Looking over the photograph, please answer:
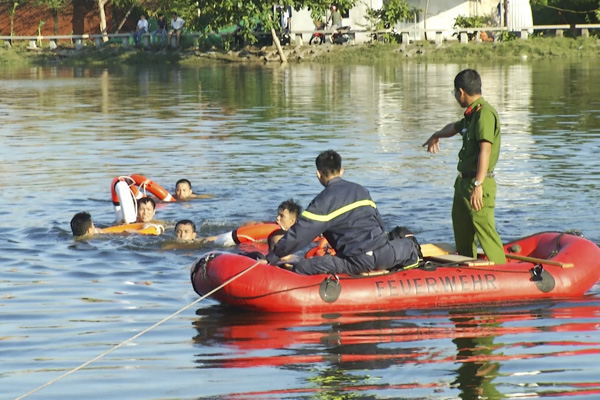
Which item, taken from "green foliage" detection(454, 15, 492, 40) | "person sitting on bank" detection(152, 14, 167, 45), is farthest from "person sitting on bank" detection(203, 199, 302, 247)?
"person sitting on bank" detection(152, 14, 167, 45)

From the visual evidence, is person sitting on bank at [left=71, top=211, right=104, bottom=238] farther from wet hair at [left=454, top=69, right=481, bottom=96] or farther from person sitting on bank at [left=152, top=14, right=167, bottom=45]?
person sitting on bank at [left=152, top=14, right=167, bottom=45]

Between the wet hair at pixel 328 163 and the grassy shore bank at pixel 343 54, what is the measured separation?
3467 centimetres

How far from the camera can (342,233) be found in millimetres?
8648

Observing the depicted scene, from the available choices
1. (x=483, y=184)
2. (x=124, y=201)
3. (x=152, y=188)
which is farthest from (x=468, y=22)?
(x=483, y=184)

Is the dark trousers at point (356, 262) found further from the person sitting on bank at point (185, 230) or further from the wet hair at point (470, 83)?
the person sitting on bank at point (185, 230)

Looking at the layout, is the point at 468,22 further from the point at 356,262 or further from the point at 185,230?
the point at 356,262

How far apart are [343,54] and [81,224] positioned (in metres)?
33.1

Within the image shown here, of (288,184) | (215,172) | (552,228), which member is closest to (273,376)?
(552,228)

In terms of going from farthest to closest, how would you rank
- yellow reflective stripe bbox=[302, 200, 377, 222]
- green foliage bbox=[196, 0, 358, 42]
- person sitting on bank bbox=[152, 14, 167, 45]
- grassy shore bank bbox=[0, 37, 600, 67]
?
person sitting on bank bbox=[152, 14, 167, 45]
grassy shore bank bbox=[0, 37, 600, 67]
green foliage bbox=[196, 0, 358, 42]
yellow reflective stripe bbox=[302, 200, 377, 222]

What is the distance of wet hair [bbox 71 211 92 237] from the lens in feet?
40.3

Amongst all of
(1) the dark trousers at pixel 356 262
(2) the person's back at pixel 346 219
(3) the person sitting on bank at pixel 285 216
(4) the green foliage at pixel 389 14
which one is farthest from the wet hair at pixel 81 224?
(4) the green foliage at pixel 389 14

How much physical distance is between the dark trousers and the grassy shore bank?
34.2m

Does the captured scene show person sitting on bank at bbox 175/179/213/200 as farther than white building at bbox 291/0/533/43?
No

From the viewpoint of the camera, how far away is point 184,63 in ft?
152
